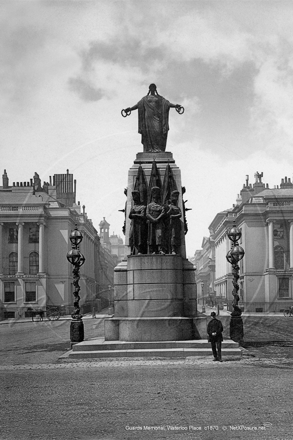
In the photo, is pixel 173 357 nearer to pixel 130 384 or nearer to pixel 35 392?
pixel 130 384

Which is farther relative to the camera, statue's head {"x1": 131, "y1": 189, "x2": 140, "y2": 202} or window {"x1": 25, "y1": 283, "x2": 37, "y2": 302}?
window {"x1": 25, "y1": 283, "x2": 37, "y2": 302}

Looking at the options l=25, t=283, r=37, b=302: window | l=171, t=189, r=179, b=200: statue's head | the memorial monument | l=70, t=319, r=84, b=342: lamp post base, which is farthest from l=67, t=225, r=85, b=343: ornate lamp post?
l=25, t=283, r=37, b=302: window

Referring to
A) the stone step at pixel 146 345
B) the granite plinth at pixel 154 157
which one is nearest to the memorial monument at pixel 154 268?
the granite plinth at pixel 154 157

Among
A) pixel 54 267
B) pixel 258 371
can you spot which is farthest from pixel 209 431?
pixel 54 267

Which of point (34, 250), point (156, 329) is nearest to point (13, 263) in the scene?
point (34, 250)

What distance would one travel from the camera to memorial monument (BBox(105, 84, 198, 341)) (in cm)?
2175

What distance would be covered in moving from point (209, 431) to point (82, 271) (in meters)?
90.2

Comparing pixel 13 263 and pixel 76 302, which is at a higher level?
pixel 13 263

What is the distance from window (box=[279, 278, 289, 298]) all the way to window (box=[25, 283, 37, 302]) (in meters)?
34.0

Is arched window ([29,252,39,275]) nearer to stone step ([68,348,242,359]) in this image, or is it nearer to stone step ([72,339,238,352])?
stone step ([72,339,238,352])

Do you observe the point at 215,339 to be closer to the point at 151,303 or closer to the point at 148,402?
the point at 151,303

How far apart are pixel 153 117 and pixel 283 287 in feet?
236

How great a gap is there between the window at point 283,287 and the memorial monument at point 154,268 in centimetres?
7086

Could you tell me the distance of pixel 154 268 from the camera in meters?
22.1
